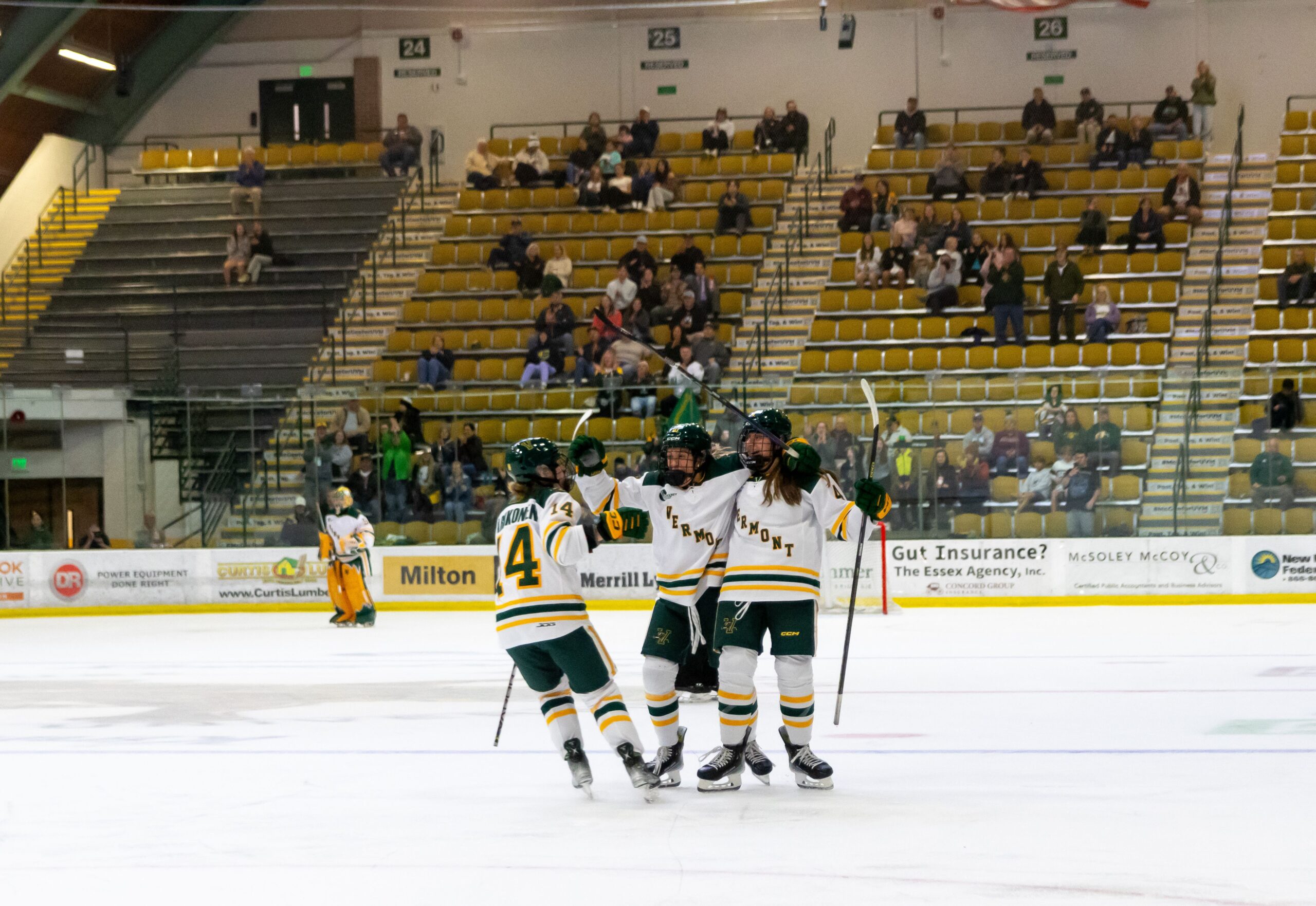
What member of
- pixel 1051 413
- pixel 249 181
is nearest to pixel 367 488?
pixel 1051 413

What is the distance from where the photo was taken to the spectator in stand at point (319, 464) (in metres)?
15.5

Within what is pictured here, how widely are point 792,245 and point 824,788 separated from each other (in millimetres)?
15456

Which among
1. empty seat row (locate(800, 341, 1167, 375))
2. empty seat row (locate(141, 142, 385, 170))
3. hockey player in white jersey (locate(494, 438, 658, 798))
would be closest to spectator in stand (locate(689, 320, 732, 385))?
empty seat row (locate(800, 341, 1167, 375))

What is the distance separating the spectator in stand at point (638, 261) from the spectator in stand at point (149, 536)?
6.38m

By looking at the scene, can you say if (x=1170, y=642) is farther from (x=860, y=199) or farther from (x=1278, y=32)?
(x=1278, y=32)

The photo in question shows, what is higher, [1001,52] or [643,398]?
[1001,52]

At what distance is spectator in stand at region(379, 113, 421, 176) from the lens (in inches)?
891

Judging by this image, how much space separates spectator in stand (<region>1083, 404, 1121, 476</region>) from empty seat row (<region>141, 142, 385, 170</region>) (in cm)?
1341

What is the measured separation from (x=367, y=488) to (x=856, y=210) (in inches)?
312

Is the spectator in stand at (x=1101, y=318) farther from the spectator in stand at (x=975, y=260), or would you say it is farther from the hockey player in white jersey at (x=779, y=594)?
the hockey player in white jersey at (x=779, y=594)

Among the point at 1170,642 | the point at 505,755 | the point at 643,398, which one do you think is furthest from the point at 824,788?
the point at 643,398

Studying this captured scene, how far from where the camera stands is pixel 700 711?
771 centimetres

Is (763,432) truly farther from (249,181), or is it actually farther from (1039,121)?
(249,181)

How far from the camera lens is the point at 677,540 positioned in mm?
5992
